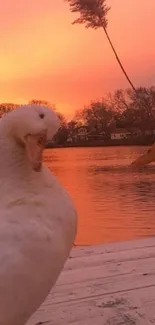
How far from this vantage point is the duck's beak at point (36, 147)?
0.64 meters

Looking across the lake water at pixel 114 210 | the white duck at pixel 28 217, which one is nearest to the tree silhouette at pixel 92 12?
the lake water at pixel 114 210

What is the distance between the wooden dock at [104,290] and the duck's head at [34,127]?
19.2 inches

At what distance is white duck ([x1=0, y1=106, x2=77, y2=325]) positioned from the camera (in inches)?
25.9

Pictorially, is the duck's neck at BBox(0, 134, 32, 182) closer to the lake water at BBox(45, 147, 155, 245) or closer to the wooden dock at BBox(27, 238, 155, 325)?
the wooden dock at BBox(27, 238, 155, 325)

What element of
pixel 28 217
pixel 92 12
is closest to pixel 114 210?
pixel 92 12

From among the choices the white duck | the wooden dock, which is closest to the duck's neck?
the white duck

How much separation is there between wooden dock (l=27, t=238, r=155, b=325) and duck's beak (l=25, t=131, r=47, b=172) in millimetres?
478

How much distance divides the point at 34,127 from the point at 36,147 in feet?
0.08

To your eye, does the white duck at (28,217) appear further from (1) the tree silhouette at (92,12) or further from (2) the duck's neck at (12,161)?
(1) the tree silhouette at (92,12)

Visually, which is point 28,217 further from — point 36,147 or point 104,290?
point 104,290

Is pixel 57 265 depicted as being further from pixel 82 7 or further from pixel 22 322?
pixel 82 7

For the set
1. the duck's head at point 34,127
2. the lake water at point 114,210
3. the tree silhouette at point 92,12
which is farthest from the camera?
the lake water at point 114,210

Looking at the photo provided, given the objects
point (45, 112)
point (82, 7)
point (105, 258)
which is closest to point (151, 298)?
point (105, 258)

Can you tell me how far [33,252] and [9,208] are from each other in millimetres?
66
